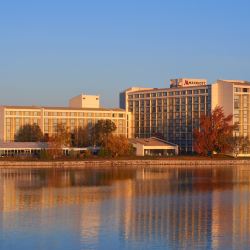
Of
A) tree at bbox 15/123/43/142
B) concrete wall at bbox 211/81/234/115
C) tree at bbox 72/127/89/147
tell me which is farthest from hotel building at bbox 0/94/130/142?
concrete wall at bbox 211/81/234/115

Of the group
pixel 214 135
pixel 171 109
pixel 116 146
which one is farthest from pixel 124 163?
pixel 171 109

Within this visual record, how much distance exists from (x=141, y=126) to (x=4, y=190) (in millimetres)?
74588

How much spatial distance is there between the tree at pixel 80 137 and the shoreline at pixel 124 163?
61.0ft

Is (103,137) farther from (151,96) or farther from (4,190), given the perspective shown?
(4,190)

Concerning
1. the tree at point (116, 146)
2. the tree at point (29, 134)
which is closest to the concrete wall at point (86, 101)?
the tree at point (29, 134)

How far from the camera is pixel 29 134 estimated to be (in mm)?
99125

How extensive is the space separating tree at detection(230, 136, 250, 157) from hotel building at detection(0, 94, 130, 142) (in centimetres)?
2326

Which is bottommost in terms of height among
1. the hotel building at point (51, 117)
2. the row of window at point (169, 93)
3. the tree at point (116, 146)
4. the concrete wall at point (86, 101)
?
the tree at point (116, 146)

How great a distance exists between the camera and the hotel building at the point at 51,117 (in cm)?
10150

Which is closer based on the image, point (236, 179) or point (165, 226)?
point (165, 226)

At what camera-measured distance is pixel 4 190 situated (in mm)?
42594

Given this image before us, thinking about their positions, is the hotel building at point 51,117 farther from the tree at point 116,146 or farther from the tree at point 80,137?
the tree at point 116,146

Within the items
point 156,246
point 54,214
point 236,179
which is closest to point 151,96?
point 236,179

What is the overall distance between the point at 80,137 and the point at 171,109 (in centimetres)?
1910
